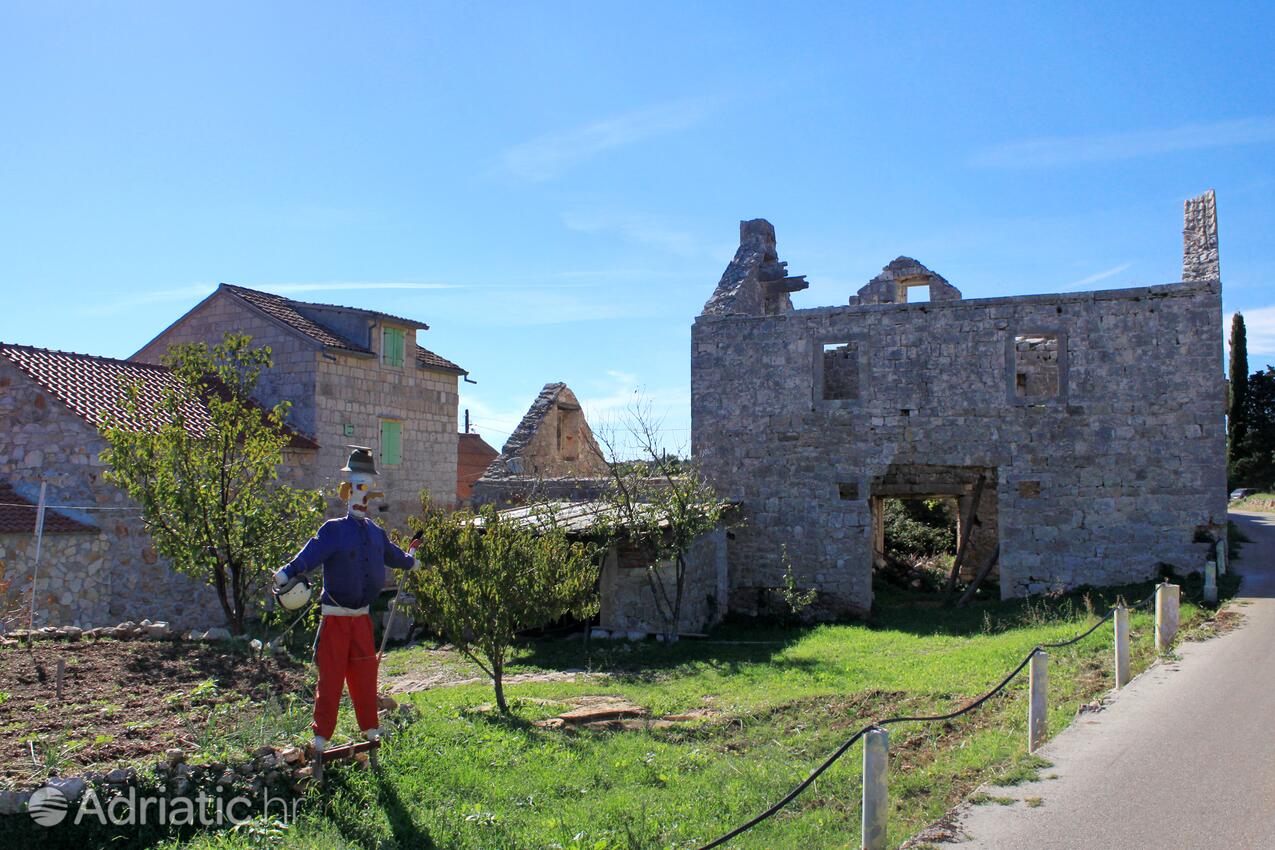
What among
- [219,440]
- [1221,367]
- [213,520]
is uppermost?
[1221,367]

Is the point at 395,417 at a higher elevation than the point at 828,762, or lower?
higher

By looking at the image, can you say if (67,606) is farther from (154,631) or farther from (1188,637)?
(1188,637)

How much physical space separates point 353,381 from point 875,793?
19516 millimetres

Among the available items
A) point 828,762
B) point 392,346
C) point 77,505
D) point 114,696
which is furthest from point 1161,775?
point 392,346

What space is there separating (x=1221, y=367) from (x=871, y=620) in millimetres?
7467

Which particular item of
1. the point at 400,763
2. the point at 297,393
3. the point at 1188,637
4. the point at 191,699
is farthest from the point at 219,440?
the point at 1188,637

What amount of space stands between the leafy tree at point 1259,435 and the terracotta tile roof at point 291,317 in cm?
4008

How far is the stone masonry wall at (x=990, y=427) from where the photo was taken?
17.0 m

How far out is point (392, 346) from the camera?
80.0ft

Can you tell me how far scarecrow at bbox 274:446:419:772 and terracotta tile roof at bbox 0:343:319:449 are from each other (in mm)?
10656

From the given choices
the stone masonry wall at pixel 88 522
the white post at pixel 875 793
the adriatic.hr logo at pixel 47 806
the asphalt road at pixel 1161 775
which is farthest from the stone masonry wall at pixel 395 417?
the white post at pixel 875 793

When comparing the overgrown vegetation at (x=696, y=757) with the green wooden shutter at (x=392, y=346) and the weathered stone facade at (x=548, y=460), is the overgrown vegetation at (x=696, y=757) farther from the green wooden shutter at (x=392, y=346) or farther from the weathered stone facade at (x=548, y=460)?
the green wooden shutter at (x=392, y=346)

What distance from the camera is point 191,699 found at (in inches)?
310

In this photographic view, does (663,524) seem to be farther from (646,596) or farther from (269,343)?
(269,343)
